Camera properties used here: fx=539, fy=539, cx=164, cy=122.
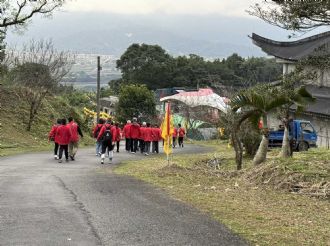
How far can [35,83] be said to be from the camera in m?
33.0

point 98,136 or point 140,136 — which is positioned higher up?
point 98,136

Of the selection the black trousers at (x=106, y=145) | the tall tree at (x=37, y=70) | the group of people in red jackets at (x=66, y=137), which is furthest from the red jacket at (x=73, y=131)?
the tall tree at (x=37, y=70)

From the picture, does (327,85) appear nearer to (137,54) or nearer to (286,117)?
(286,117)

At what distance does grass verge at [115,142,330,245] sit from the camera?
7700 mm

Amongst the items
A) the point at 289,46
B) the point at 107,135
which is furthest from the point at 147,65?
the point at 107,135

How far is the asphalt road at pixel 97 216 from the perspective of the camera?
279 inches

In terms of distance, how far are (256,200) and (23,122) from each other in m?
24.1

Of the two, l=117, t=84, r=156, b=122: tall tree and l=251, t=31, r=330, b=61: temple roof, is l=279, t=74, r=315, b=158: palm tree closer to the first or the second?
l=251, t=31, r=330, b=61: temple roof

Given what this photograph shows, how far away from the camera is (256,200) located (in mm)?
10758

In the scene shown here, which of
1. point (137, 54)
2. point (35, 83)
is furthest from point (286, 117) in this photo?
point (137, 54)

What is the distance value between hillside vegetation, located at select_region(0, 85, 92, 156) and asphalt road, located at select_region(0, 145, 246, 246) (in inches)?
521

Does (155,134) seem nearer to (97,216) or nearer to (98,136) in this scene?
(98,136)

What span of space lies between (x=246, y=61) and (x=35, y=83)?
141 ft

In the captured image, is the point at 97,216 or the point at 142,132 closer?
the point at 97,216
